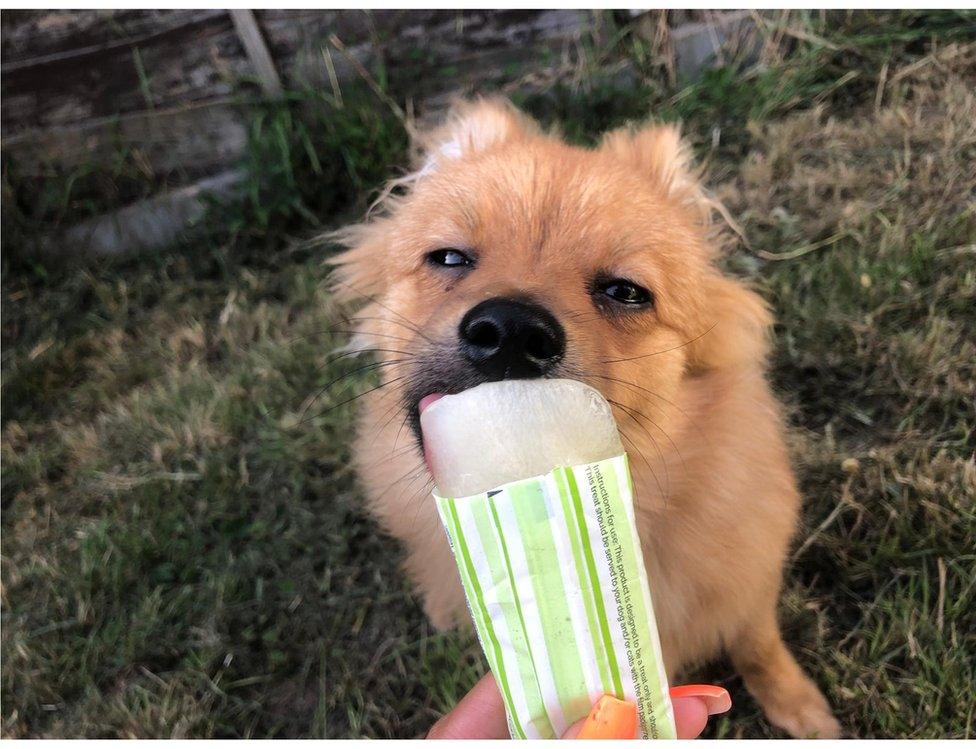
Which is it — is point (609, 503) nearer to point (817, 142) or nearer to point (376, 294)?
point (376, 294)

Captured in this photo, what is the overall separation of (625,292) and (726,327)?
0.43m

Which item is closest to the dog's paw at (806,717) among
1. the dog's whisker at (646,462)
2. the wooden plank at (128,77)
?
the dog's whisker at (646,462)

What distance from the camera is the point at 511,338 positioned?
4.61ft

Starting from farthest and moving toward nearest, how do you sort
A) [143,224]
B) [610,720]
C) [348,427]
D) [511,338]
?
1. [143,224]
2. [348,427]
3. [511,338]
4. [610,720]

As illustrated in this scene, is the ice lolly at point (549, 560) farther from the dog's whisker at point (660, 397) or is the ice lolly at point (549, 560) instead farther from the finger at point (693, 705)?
the dog's whisker at point (660, 397)

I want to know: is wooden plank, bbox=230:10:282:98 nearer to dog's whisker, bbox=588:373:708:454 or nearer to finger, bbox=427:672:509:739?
dog's whisker, bbox=588:373:708:454

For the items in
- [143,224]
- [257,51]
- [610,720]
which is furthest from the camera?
[143,224]

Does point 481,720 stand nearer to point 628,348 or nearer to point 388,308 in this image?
point 628,348

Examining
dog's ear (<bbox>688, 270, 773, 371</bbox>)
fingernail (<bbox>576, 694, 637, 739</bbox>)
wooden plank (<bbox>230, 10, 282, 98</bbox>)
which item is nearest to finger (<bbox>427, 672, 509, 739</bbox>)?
fingernail (<bbox>576, 694, 637, 739</bbox>)

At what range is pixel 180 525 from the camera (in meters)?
2.92

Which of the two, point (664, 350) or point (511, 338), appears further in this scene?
point (664, 350)

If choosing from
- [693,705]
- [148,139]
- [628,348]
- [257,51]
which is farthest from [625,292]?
[148,139]

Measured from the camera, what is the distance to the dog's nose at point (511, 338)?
4.60 feet

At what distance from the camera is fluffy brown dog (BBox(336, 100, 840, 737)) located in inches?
65.0
